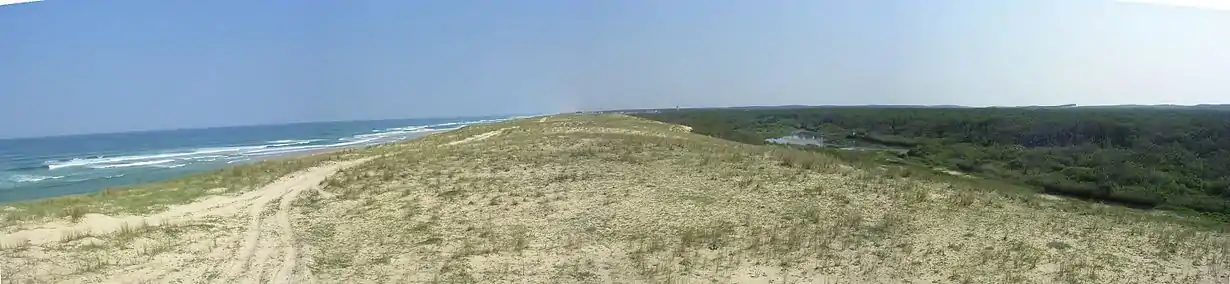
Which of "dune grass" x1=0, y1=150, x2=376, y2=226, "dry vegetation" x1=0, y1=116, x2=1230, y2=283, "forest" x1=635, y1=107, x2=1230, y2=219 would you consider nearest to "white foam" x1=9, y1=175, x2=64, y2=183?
"dune grass" x1=0, y1=150, x2=376, y2=226

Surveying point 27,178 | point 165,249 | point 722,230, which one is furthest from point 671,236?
point 27,178

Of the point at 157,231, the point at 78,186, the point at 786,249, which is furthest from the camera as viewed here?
the point at 78,186

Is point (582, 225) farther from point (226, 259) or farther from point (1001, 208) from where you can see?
point (1001, 208)

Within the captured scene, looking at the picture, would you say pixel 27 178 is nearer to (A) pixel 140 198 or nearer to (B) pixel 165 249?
(A) pixel 140 198

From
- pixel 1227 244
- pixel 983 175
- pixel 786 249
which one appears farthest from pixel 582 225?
pixel 983 175

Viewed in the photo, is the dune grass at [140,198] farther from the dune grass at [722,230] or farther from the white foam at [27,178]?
the white foam at [27,178]

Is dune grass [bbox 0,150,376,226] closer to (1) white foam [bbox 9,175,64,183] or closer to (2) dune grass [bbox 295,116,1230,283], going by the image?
(2) dune grass [bbox 295,116,1230,283]

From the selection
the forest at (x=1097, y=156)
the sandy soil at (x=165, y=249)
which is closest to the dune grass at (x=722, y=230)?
the sandy soil at (x=165, y=249)
